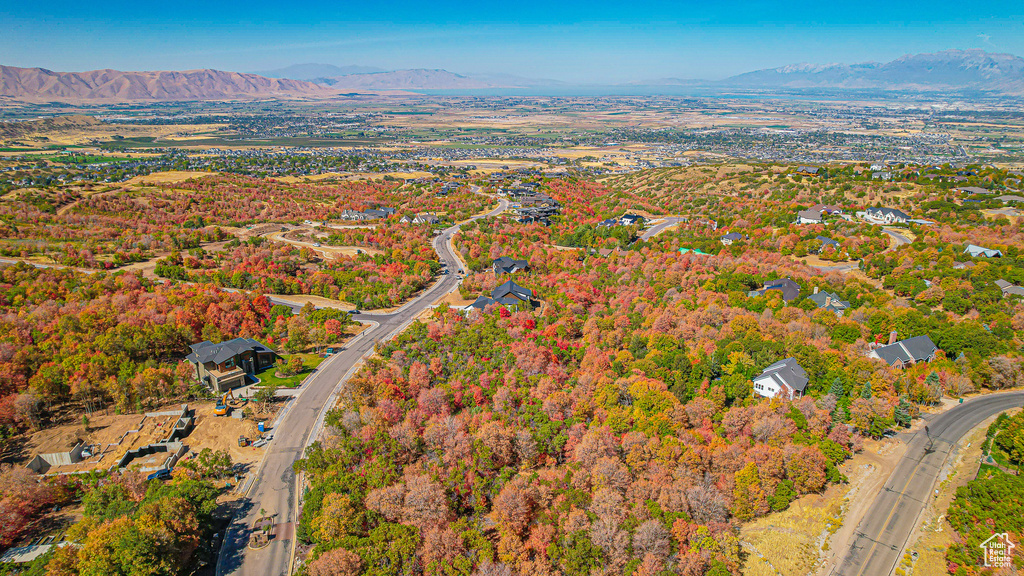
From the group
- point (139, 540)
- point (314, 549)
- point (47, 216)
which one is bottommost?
point (314, 549)

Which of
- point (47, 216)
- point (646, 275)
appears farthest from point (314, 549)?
point (47, 216)

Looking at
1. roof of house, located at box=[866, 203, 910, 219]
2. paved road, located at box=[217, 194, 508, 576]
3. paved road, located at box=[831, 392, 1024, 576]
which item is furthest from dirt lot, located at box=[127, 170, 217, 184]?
roof of house, located at box=[866, 203, 910, 219]

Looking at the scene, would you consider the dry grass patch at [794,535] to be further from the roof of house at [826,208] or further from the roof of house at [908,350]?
the roof of house at [826,208]

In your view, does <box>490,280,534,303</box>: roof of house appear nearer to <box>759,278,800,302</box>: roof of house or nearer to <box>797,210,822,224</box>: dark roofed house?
<box>759,278,800,302</box>: roof of house

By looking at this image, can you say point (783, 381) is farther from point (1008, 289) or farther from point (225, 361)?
point (225, 361)

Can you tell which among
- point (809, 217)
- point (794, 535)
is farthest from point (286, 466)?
point (809, 217)

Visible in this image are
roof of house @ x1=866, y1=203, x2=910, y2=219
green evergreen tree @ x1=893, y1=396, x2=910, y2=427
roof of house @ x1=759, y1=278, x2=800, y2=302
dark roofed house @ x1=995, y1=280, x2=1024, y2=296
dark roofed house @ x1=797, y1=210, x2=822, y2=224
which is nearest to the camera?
green evergreen tree @ x1=893, y1=396, x2=910, y2=427

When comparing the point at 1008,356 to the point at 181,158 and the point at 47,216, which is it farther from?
the point at 181,158
